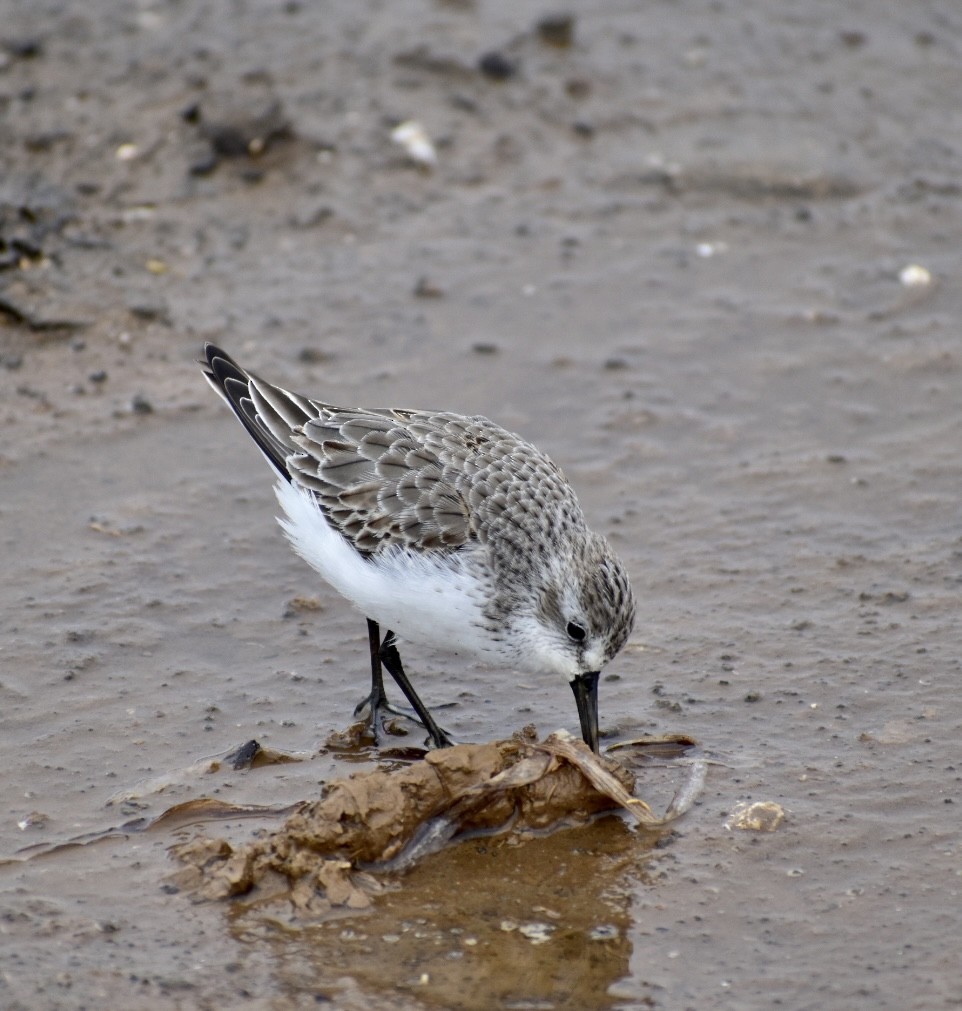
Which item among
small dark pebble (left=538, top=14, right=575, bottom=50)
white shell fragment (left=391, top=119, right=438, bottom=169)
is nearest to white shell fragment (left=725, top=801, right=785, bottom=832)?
white shell fragment (left=391, top=119, right=438, bottom=169)

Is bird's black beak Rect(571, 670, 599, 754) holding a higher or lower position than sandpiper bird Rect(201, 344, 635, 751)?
lower

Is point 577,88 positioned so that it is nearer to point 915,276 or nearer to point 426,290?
point 426,290

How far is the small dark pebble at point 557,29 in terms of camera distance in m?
12.9

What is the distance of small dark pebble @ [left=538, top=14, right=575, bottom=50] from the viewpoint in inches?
508

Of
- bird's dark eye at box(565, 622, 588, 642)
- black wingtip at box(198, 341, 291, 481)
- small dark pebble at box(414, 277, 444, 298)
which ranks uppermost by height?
black wingtip at box(198, 341, 291, 481)

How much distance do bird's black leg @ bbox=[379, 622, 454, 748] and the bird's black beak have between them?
67 centimetres

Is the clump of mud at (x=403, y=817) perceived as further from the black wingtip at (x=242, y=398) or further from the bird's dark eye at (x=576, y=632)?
the black wingtip at (x=242, y=398)

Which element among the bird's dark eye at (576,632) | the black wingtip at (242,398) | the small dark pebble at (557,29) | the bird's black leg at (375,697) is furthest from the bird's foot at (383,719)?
the small dark pebble at (557,29)

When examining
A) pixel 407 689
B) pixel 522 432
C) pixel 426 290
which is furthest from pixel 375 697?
pixel 426 290

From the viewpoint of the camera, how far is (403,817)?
6.26 meters

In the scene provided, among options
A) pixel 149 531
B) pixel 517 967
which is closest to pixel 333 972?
pixel 517 967

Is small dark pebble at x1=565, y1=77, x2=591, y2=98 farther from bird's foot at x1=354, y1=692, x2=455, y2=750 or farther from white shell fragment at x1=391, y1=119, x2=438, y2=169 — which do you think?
bird's foot at x1=354, y1=692, x2=455, y2=750

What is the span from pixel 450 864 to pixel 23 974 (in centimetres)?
177

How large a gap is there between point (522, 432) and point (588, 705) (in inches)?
125
